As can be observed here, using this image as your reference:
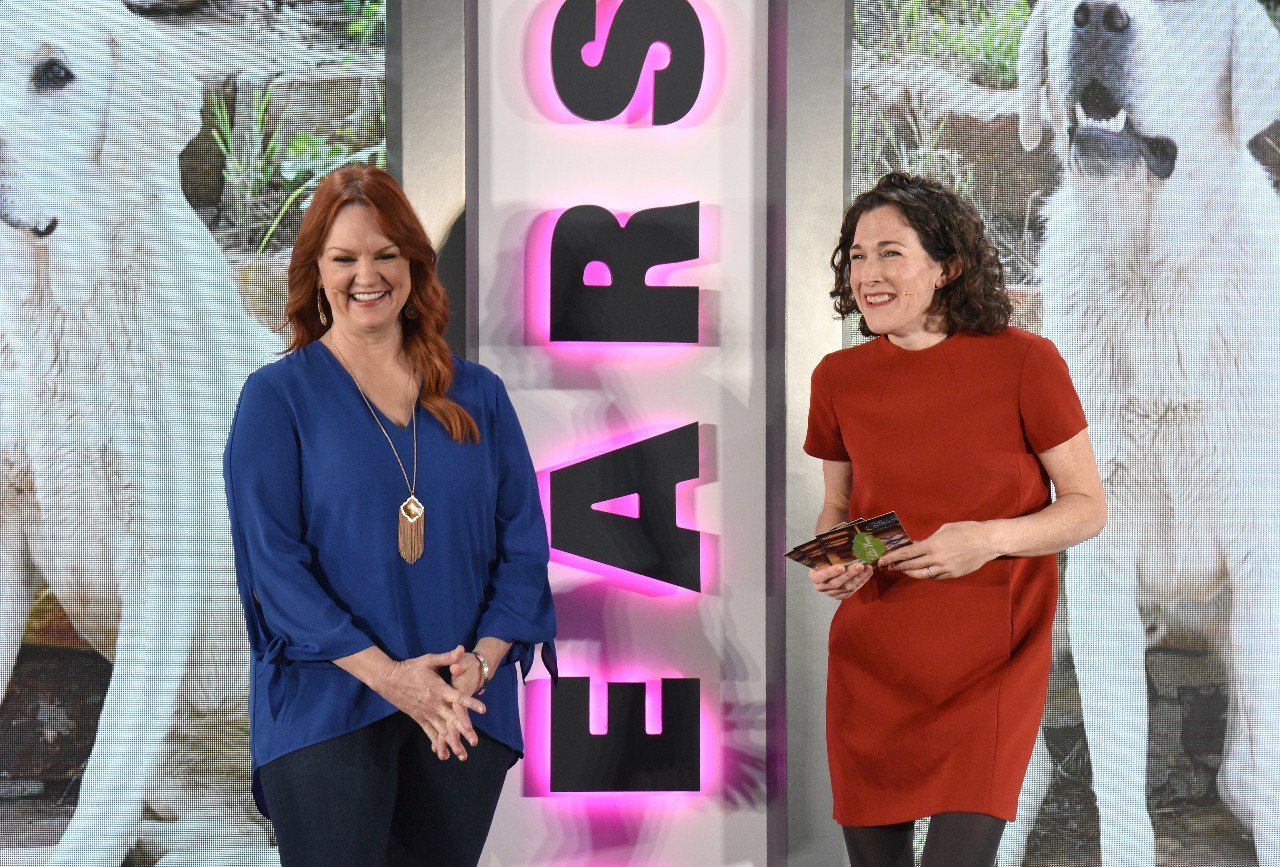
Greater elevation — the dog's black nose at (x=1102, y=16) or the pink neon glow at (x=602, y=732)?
the dog's black nose at (x=1102, y=16)

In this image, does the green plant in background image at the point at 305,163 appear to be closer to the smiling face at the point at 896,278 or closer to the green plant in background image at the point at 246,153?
the green plant in background image at the point at 246,153

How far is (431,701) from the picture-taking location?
6.46 ft

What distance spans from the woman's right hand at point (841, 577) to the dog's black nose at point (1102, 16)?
203 centimetres

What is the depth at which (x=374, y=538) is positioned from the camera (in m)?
2.03

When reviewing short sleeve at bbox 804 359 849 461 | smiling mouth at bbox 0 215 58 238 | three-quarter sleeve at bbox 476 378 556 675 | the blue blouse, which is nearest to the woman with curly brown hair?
short sleeve at bbox 804 359 849 461

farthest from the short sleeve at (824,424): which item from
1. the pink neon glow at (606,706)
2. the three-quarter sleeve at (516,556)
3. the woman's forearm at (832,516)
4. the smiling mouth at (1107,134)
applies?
the smiling mouth at (1107,134)

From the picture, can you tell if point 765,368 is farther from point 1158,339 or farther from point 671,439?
point 1158,339

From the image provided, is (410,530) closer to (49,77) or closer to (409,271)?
(409,271)

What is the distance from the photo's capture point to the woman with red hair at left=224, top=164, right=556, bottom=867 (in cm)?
197

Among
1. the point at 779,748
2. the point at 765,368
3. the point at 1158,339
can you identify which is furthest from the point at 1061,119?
the point at 779,748

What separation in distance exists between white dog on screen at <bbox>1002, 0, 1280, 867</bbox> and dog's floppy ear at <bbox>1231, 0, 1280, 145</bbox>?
12 mm

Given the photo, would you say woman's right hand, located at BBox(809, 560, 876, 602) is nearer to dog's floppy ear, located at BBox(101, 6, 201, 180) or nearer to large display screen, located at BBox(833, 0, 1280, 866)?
large display screen, located at BBox(833, 0, 1280, 866)

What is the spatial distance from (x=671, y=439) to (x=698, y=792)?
0.99 m

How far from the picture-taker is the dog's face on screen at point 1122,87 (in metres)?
3.31
